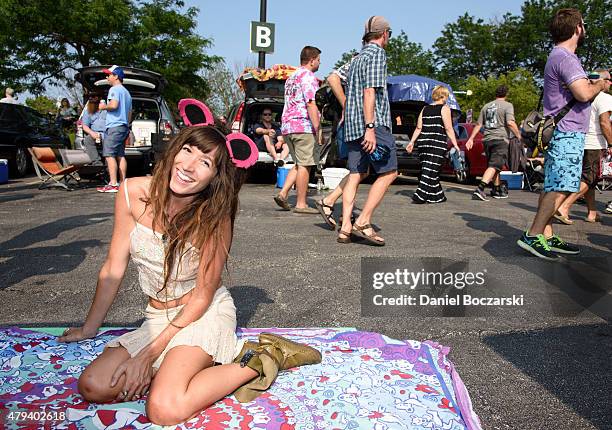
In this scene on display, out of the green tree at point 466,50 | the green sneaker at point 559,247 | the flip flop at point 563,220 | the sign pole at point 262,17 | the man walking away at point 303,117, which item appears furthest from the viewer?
the green tree at point 466,50

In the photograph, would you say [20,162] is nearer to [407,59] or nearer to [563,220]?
[563,220]

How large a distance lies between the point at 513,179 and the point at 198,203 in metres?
10.4

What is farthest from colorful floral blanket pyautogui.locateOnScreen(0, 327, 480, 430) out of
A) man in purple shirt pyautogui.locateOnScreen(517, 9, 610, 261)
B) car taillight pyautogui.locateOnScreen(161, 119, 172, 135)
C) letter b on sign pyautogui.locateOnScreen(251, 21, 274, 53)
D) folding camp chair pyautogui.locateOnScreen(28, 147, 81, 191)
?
letter b on sign pyautogui.locateOnScreen(251, 21, 274, 53)

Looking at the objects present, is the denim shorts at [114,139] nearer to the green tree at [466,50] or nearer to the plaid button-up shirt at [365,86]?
the plaid button-up shirt at [365,86]

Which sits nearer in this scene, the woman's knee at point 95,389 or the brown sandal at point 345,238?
the woman's knee at point 95,389

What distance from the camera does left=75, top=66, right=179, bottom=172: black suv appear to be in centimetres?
1098

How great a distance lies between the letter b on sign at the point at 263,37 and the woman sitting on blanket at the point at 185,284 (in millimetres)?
10633

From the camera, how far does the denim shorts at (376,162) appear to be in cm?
533

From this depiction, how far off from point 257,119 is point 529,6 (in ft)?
155

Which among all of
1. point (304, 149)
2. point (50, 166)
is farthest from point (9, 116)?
point (304, 149)

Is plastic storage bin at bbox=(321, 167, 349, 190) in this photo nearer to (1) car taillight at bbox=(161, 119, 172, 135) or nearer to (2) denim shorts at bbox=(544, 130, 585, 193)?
(1) car taillight at bbox=(161, 119, 172, 135)

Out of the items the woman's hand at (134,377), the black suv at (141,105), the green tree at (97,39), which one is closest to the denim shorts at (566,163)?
the woman's hand at (134,377)

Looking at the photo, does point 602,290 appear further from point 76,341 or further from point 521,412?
point 76,341
